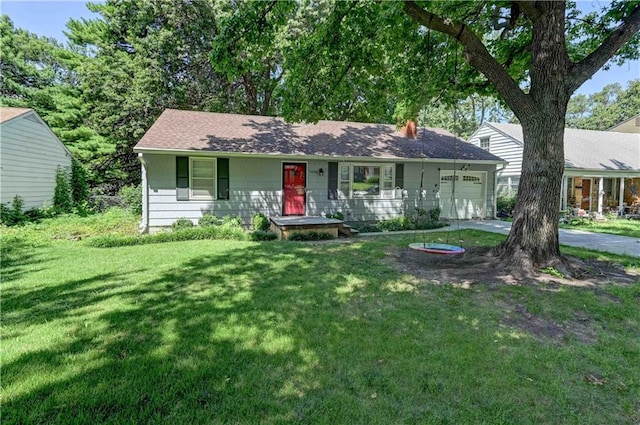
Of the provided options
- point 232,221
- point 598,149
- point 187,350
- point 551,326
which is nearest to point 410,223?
point 232,221

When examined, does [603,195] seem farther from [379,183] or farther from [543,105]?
[543,105]

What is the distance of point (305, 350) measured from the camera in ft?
10.2

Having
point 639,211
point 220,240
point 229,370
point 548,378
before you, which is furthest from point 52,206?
point 639,211

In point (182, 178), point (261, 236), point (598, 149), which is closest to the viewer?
point (261, 236)

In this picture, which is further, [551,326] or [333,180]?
[333,180]

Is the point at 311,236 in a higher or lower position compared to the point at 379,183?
lower

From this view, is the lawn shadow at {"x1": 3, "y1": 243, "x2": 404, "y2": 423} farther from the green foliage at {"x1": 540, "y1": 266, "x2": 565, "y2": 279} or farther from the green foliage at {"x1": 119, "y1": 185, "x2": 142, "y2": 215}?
the green foliage at {"x1": 119, "y1": 185, "x2": 142, "y2": 215}

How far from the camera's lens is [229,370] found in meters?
2.73

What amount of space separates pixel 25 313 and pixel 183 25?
16.3 metres

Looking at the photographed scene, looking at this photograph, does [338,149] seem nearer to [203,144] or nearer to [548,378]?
[203,144]

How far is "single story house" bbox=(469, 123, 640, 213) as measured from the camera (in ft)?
51.9

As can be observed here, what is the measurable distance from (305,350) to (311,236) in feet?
20.2

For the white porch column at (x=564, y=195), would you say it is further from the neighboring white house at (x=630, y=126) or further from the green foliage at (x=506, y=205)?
the neighboring white house at (x=630, y=126)

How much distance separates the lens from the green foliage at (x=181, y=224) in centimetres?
985
